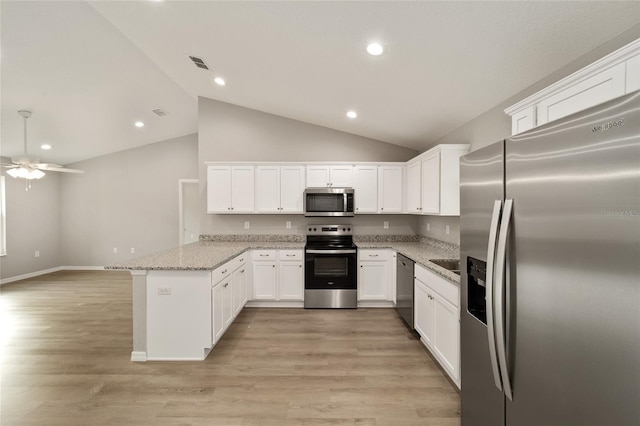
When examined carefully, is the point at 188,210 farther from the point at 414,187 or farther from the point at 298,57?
the point at 414,187

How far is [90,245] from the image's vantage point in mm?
6930

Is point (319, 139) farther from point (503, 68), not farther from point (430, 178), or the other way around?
point (503, 68)

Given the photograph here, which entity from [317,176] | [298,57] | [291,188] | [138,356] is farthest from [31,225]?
[298,57]

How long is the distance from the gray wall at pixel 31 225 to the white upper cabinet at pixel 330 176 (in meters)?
6.46

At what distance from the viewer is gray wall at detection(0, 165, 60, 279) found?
19.2 ft

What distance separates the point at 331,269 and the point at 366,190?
1.41m

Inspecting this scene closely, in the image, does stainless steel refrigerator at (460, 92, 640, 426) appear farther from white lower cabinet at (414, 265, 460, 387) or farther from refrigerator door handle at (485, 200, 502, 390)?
white lower cabinet at (414, 265, 460, 387)

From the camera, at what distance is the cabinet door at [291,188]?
4.59m

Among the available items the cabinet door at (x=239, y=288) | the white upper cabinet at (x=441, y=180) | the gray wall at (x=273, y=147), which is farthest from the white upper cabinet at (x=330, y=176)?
the cabinet door at (x=239, y=288)

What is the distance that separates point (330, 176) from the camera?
459 cm

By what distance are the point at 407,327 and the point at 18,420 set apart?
3704 mm

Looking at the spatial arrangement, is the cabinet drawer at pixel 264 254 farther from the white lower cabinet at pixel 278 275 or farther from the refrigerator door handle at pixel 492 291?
the refrigerator door handle at pixel 492 291

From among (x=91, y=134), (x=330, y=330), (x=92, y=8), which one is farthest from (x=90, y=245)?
(x=330, y=330)

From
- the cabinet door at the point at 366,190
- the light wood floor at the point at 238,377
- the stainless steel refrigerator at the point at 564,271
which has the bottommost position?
the light wood floor at the point at 238,377
